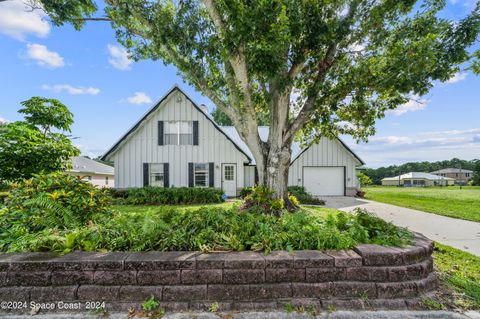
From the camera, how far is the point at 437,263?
12.4ft

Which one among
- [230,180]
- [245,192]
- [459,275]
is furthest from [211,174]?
[459,275]

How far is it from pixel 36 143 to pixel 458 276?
33.0ft

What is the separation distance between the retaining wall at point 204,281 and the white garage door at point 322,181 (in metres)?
12.9

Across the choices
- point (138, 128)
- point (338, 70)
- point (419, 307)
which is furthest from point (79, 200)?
point (138, 128)

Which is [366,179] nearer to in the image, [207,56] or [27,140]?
[207,56]

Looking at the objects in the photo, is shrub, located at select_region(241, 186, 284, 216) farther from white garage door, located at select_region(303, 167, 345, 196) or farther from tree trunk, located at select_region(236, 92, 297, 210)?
white garage door, located at select_region(303, 167, 345, 196)

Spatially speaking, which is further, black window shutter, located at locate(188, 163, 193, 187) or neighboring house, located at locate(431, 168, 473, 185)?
neighboring house, located at locate(431, 168, 473, 185)

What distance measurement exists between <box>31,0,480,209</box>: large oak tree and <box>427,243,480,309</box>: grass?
10.8 ft

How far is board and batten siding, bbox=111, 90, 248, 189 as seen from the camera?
12578mm

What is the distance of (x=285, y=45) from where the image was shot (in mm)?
4172

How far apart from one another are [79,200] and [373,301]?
182 inches

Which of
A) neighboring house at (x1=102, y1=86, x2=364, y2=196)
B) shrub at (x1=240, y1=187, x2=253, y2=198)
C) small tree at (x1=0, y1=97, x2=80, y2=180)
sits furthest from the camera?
neighboring house at (x1=102, y1=86, x2=364, y2=196)

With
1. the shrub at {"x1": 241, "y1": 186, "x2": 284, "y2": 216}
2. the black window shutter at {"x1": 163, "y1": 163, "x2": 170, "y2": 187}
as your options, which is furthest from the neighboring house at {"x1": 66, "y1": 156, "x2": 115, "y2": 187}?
the shrub at {"x1": 241, "y1": 186, "x2": 284, "y2": 216}

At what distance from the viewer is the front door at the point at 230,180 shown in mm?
13180
